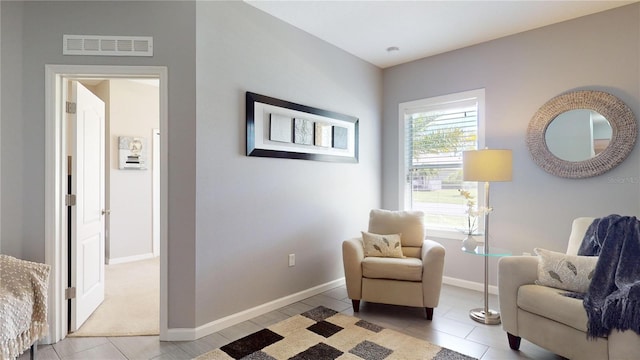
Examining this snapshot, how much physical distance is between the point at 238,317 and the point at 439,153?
113 inches

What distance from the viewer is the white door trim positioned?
7.81 ft

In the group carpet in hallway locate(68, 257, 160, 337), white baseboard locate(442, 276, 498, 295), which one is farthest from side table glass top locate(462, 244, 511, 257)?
carpet in hallway locate(68, 257, 160, 337)

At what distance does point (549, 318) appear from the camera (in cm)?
205

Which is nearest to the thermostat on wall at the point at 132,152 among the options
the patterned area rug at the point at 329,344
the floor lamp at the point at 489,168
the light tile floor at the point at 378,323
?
the light tile floor at the point at 378,323

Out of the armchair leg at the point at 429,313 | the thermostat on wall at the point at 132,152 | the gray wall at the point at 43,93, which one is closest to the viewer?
the gray wall at the point at 43,93

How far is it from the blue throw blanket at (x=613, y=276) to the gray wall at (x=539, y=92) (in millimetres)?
751

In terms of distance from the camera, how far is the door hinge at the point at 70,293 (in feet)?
8.21

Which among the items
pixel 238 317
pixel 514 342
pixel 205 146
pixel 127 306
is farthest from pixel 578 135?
pixel 127 306

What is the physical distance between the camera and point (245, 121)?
9.23 feet

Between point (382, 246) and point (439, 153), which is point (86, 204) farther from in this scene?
point (439, 153)

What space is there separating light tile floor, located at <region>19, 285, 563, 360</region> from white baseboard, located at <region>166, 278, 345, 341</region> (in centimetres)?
4

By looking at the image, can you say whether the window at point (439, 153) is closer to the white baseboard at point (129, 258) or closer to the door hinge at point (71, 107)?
the door hinge at point (71, 107)

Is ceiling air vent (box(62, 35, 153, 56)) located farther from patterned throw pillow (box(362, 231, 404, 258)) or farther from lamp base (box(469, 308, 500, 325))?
lamp base (box(469, 308, 500, 325))

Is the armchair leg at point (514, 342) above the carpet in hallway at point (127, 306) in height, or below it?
above
